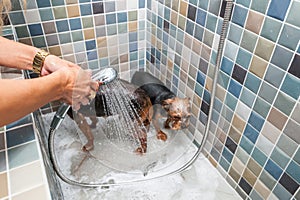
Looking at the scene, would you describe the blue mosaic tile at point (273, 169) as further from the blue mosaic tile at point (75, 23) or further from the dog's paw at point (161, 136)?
the blue mosaic tile at point (75, 23)

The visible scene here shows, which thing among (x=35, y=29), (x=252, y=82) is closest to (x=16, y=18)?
(x=35, y=29)

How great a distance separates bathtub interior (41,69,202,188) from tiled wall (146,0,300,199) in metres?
0.10

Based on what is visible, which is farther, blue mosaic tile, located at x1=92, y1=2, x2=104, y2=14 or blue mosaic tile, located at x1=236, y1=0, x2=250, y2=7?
blue mosaic tile, located at x1=92, y1=2, x2=104, y2=14

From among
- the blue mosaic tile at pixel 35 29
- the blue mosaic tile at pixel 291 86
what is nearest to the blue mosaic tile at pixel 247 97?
the blue mosaic tile at pixel 291 86

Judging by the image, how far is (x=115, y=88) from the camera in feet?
3.07

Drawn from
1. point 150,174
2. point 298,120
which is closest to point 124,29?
point 150,174

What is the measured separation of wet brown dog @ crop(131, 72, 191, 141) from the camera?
2.99 feet

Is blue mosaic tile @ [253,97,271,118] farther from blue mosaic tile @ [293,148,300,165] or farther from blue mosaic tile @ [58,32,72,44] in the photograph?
blue mosaic tile @ [58,32,72,44]

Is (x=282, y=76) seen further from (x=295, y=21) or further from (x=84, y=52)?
(x=84, y=52)

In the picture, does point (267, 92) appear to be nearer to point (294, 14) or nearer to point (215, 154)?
point (294, 14)

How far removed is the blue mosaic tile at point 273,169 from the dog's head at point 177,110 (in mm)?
331

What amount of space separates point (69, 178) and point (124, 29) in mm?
722

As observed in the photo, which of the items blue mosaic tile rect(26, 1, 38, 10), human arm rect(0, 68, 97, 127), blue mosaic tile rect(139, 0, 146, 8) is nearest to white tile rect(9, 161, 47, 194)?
human arm rect(0, 68, 97, 127)

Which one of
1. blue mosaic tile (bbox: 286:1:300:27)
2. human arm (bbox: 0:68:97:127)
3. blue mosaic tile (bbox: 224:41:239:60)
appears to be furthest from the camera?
blue mosaic tile (bbox: 224:41:239:60)
